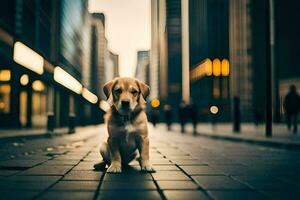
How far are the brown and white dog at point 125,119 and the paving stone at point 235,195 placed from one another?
1.55 m

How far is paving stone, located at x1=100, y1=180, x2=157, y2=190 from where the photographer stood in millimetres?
4777

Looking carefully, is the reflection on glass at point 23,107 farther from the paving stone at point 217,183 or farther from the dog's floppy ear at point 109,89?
the paving stone at point 217,183

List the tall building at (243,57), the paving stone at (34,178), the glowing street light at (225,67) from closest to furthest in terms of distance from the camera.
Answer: the paving stone at (34,178) < the tall building at (243,57) < the glowing street light at (225,67)

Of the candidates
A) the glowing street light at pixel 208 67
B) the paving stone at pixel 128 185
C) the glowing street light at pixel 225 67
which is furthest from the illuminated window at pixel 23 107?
the glowing street light at pixel 225 67

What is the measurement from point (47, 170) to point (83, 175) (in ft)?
2.70

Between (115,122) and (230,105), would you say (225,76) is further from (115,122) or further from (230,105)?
(115,122)

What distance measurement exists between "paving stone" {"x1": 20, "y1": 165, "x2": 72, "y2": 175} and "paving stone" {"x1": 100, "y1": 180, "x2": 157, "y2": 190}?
125 cm

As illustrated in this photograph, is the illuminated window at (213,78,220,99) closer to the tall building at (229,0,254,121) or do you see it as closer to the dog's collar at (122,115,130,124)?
the tall building at (229,0,254,121)

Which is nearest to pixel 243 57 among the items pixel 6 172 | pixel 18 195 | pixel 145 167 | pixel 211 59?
pixel 211 59

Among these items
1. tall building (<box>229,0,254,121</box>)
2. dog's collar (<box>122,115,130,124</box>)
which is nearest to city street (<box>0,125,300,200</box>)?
dog's collar (<box>122,115,130,124</box>)

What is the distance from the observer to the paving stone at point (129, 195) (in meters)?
4.23

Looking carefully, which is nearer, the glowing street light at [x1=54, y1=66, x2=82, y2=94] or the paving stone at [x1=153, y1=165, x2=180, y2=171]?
the paving stone at [x1=153, y1=165, x2=180, y2=171]

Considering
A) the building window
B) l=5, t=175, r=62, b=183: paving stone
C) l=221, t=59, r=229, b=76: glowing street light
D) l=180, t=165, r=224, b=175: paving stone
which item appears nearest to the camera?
l=5, t=175, r=62, b=183: paving stone

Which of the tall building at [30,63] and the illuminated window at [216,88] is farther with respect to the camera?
the illuminated window at [216,88]
